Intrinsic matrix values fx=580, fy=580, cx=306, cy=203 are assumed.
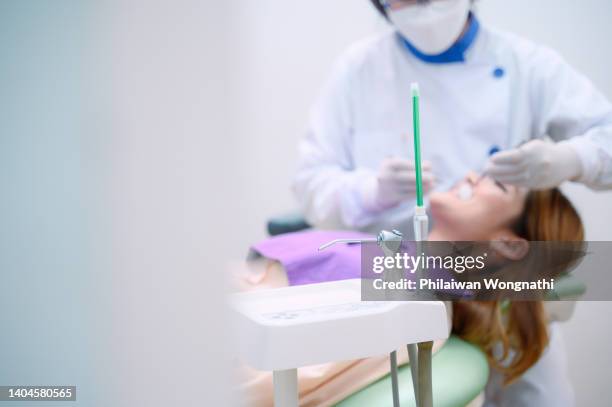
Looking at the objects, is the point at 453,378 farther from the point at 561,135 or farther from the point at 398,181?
the point at 561,135

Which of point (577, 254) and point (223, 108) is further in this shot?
point (577, 254)

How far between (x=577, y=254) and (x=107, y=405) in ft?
3.09

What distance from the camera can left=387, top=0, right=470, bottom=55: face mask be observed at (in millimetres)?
1268

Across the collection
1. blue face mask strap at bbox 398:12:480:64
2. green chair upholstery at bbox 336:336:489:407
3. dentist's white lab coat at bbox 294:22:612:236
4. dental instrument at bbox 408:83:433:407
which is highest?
blue face mask strap at bbox 398:12:480:64

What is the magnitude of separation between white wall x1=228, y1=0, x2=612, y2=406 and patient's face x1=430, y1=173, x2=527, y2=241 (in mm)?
298

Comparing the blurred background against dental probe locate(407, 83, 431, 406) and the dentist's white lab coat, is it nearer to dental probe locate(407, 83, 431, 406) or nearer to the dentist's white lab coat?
dental probe locate(407, 83, 431, 406)

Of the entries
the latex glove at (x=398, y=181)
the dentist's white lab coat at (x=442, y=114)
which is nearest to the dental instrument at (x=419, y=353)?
the latex glove at (x=398, y=181)

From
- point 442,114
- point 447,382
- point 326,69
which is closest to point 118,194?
point 447,382

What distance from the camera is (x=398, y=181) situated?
1.21m

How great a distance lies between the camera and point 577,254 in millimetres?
1159

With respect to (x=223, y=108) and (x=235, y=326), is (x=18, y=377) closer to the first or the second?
(x=235, y=326)

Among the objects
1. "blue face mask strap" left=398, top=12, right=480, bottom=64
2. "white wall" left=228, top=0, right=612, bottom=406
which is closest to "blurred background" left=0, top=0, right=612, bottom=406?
"white wall" left=228, top=0, right=612, bottom=406

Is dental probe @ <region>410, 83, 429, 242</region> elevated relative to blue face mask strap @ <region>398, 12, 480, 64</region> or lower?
lower

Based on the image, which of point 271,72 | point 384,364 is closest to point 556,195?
point 384,364
